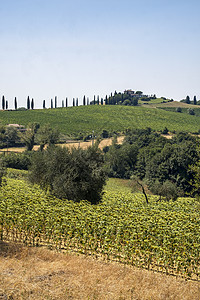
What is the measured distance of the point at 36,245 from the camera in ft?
54.9

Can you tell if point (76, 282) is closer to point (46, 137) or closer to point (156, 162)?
point (156, 162)

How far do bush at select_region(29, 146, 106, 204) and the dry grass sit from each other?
46.6 feet

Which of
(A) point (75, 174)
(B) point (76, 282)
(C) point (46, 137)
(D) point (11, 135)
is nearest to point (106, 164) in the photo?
(C) point (46, 137)

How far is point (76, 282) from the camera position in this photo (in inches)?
445

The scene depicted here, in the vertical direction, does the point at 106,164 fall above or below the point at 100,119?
below

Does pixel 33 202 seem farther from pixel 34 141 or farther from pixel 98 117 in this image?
pixel 98 117

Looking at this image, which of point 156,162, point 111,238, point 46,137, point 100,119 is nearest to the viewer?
point 111,238

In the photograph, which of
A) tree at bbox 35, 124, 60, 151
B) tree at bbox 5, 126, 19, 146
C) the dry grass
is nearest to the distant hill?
tree at bbox 35, 124, 60, 151

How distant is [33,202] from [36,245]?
8.87 metres

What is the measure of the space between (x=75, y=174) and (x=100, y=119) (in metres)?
121

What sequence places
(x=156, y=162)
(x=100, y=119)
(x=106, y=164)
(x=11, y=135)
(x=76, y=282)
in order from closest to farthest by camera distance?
(x=76, y=282)
(x=156, y=162)
(x=106, y=164)
(x=11, y=135)
(x=100, y=119)

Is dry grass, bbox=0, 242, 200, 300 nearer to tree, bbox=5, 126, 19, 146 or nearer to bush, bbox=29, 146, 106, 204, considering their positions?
bush, bbox=29, 146, 106, 204

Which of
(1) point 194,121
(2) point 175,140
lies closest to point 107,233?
(2) point 175,140

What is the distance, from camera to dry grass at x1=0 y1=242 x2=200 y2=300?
10.5m
